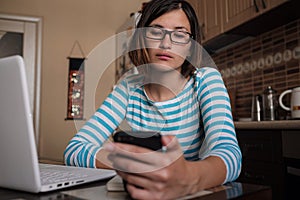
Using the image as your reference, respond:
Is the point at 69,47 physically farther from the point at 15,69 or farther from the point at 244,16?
the point at 15,69

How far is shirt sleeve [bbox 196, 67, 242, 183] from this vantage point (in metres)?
0.72

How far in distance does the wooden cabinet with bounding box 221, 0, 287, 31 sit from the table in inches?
56.8

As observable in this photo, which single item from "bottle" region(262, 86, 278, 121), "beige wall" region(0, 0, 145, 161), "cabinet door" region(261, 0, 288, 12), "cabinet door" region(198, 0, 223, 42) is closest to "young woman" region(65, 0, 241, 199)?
"cabinet door" region(261, 0, 288, 12)

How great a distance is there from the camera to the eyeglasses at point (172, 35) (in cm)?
96

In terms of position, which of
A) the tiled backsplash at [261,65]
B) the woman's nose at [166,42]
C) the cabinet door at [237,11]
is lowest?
the woman's nose at [166,42]

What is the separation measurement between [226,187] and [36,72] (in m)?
3.15

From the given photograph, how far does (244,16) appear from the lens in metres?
2.09

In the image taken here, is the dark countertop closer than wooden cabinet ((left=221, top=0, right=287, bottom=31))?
Yes

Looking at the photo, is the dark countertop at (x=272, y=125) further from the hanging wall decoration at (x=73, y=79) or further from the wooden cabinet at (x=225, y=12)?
the hanging wall decoration at (x=73, y=79)

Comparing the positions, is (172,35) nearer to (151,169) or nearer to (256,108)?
(151,169)

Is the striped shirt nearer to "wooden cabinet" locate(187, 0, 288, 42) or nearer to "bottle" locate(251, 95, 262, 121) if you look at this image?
"wooden cabinet" locate(187, 0, 288, 42)

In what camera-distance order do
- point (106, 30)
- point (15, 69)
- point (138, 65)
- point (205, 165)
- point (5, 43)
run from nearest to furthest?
1. point (15, 69)
2. point (205, 165)
3. point (138, 65)
4. point (5, 43)
5. point (106, 30)

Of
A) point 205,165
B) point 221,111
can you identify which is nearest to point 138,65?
point 221,111

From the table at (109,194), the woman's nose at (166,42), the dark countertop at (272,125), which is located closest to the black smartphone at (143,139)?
the table at (109,194)
